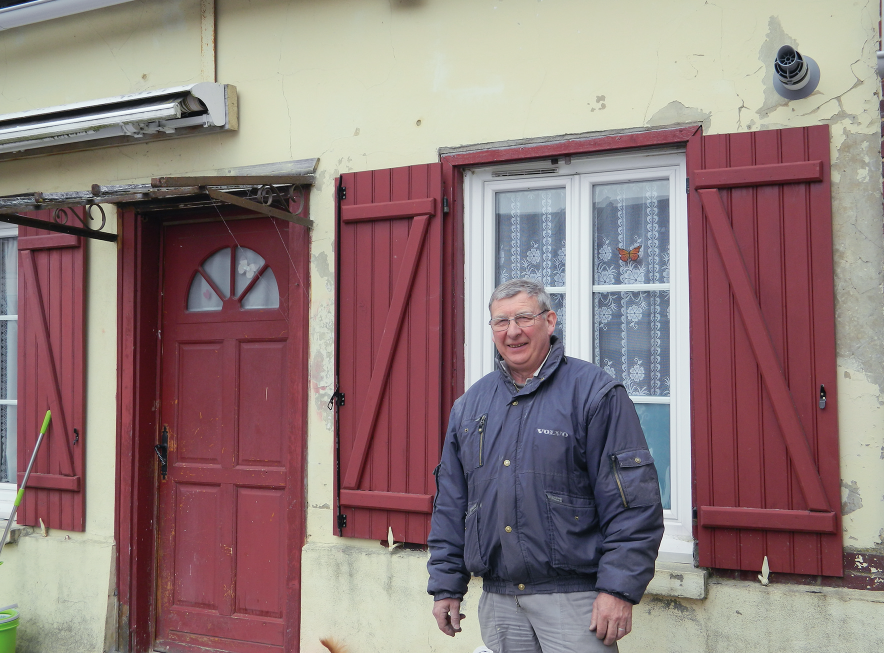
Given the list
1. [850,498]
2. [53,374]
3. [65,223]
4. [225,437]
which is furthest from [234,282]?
[850,498]

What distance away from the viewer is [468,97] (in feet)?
13.2

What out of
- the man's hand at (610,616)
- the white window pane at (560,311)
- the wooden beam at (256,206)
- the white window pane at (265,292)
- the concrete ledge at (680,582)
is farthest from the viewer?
the white window pane at (265,292)

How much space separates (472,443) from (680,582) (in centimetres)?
126

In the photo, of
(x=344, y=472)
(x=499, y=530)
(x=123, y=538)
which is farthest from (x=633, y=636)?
(x=123, y=538)

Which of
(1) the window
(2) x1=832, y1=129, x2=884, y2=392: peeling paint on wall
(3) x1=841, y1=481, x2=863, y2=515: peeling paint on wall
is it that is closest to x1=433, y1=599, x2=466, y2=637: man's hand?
(3) x1=841, y1=481, x2=863, y2=515: peeling paint on wall

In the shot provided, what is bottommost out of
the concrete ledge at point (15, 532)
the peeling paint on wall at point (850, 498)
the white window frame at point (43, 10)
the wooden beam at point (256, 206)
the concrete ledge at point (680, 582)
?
the concrete ledge at point (15, 532)

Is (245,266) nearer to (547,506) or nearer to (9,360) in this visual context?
(9,360)

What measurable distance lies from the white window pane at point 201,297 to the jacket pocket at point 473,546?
2.62 metres

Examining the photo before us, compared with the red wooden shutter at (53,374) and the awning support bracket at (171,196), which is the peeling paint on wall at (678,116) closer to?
the awning support bracket at (171,196)

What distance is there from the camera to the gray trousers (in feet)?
8.32

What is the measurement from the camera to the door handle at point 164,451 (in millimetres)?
4832

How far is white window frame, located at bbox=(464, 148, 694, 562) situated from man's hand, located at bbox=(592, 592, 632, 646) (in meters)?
1.18

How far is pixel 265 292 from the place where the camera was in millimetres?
4695

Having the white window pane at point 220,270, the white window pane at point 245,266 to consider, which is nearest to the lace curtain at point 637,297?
the white window pane at point 245,266
